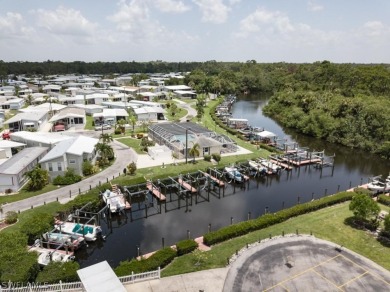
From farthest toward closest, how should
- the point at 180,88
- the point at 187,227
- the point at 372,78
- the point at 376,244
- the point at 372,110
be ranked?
the point at 180,88 → the point at 372,78 → the point at 372,110 → the point at 187,227 → the point at 376,244

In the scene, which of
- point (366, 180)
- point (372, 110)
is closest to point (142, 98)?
point (372, 110)

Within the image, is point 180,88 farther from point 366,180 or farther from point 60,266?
point 60,266

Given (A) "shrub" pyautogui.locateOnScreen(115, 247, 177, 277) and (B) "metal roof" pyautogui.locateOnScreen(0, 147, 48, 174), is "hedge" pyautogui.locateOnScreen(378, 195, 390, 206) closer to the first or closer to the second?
(A) "shrub" pyautogui.locateOnScreen(115, 247, 177, 277)

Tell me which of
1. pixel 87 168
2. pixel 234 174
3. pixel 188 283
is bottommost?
pixel 234 174

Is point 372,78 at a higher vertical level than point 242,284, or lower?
higher

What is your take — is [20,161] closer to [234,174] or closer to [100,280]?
[234,174]

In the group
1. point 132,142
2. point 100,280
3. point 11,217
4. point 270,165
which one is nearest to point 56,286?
point 100,280
